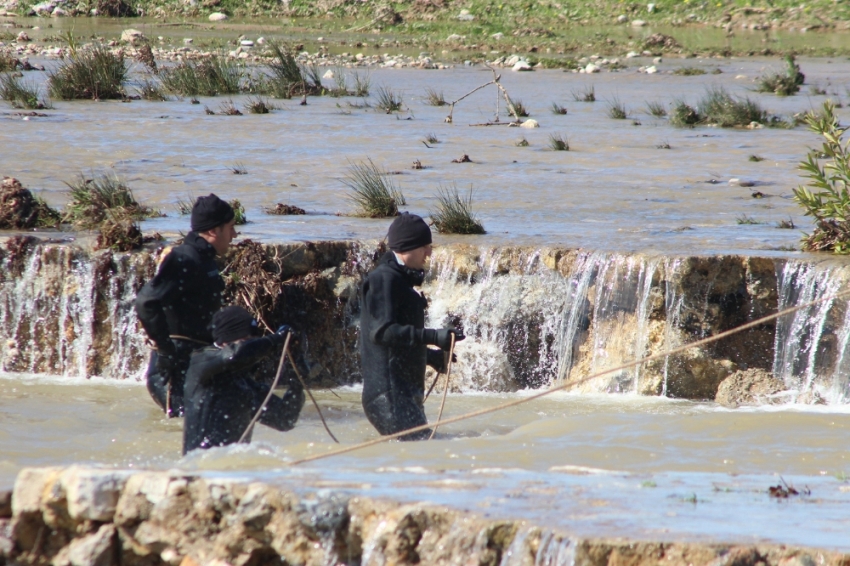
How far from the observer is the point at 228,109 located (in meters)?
20.1

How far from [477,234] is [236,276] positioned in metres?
2.23

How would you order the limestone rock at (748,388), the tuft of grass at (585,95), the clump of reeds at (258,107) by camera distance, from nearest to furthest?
the limestone rock at (748,388) < the clump of reeds at (258,107) < the tuft of grass at (585,95)

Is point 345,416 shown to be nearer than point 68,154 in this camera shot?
Yes

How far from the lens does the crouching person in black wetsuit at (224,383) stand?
5438 millimetres

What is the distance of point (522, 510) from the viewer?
3.47m

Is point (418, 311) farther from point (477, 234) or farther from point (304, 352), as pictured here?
point (477, 234)

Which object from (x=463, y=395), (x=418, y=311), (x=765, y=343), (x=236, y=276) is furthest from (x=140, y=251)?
(x=765, y=343)

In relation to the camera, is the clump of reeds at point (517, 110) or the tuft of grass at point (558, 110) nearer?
the clump of reeds at point (517, 110)

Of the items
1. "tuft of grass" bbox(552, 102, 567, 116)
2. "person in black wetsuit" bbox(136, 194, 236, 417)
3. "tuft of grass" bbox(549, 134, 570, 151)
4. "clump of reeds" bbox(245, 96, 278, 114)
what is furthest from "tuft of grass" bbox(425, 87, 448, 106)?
"person in black wetsuit" bbox(136, 194, 236, 417)

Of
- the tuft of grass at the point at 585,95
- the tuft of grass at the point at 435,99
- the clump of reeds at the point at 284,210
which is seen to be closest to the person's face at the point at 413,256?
the clump of reeds at the point at 284,210

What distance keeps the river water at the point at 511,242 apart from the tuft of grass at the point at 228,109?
340 mm

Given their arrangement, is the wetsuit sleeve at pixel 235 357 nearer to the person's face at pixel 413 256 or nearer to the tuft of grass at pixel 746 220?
the person's face at pixel 413 256

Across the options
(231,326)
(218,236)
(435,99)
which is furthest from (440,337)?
(435,99)

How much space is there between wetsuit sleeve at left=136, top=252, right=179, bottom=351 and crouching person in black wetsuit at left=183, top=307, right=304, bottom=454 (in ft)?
1.64
